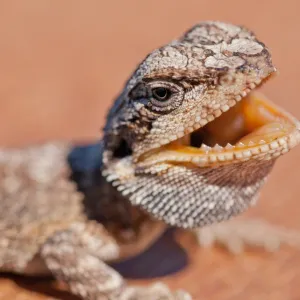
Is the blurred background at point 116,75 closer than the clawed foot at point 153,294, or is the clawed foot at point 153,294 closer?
the clawed foot at point 153,294

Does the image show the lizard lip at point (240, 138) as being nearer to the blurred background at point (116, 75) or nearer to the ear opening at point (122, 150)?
the ear opening at point (122, 150)

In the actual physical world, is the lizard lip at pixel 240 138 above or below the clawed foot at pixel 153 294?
above

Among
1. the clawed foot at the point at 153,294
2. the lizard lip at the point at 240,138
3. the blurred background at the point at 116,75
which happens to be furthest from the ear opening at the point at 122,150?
the blurred background at the point at 116,75

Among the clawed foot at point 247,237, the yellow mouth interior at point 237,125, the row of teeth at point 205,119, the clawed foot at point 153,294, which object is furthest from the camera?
the clawed foot at point 247,237

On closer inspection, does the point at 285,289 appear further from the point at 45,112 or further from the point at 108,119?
the point at 45,112

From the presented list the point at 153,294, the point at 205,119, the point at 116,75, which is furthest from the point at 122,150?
the point at 116,75

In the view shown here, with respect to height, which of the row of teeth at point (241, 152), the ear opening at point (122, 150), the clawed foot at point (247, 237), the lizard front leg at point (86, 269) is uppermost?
the row of teeth at point (241, 152)
